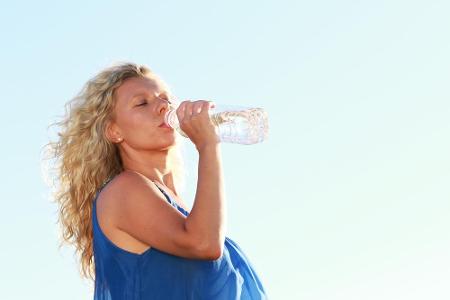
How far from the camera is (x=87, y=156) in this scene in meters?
6.24

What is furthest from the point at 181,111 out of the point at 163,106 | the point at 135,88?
the point at 135,88

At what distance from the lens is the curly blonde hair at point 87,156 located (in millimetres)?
6234

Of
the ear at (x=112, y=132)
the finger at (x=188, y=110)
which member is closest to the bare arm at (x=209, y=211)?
the finger at (x=188, y=110)

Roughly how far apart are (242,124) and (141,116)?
625 millimetres

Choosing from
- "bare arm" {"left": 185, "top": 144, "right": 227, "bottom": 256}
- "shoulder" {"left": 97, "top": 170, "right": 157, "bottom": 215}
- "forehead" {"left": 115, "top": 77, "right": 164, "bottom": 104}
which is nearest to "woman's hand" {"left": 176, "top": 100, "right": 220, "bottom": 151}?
"bare arm" {"left": 185, "top": 144, "right": 227, "bottom": 256}

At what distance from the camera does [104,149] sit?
20.4 feet

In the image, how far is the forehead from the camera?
20.3 feet

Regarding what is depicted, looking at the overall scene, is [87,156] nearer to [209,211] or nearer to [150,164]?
[150,164]

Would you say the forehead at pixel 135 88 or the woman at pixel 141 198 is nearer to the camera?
the woman at pixel 141 198

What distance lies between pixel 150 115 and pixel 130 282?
1.07 meters

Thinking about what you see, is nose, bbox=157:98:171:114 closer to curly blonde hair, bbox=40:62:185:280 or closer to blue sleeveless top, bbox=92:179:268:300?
curly blonde hair, bbox=40:62:185:280

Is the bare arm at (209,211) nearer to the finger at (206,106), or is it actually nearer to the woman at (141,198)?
the woman at (141,198)

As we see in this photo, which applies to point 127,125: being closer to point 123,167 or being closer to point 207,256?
point 123,167

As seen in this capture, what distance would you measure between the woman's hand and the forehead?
2.28ft
